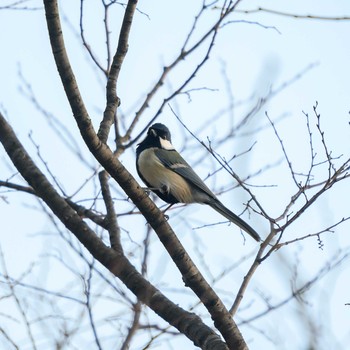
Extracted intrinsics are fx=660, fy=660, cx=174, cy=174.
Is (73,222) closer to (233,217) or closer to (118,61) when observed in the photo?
(118,61)

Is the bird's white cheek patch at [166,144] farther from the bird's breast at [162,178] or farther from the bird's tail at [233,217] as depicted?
the bird's tail at [233,217]

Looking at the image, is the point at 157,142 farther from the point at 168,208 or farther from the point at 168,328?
the point at 168,328

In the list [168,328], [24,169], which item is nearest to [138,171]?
[168,328]

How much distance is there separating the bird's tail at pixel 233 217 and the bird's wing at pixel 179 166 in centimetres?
13

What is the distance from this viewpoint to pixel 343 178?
3496 millimetres

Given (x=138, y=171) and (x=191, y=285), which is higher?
(x=138, y=171)

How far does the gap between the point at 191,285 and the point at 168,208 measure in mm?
2364

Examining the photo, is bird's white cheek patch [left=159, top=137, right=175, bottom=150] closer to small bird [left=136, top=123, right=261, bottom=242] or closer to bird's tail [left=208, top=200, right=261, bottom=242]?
small bird [left=136, top=123, right=261, bottom=242]

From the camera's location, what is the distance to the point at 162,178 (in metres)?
5.95

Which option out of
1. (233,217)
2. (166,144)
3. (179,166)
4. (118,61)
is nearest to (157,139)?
(166,144)

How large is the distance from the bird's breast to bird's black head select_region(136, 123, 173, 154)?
27 cm

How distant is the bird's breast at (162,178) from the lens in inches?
232

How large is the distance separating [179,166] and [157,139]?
1.54 ft

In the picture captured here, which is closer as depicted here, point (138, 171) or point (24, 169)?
point (24, 169)
